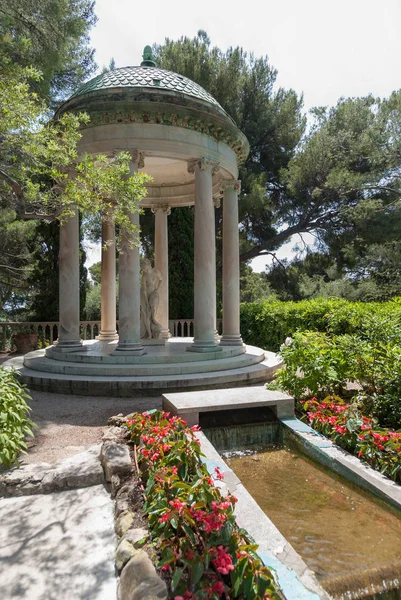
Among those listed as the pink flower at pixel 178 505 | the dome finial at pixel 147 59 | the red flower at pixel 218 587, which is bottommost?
the red flower at pixel 218 587

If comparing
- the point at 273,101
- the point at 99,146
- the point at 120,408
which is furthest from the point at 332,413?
the point at 273,101

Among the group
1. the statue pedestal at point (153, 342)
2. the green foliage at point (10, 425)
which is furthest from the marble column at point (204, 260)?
the green foliage at point (10, 425)

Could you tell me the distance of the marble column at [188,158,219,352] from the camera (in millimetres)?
12352

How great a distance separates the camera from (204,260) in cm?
1235

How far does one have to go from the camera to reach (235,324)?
1442 centimetres

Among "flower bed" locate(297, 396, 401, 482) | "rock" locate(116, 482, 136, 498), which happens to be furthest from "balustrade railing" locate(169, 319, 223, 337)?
"rock" locate(116, 482, 136, 498)

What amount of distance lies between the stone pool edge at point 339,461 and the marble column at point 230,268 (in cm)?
780

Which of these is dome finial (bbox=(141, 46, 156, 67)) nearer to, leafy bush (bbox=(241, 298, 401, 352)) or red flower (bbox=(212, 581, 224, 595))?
leafy bush (bbox=(241, 298, 401, 352))

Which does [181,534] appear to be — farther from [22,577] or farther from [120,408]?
[120,408]

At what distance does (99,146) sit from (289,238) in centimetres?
2294

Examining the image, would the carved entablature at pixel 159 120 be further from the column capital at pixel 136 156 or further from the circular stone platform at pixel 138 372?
the circular stone platform at pixel 138 372

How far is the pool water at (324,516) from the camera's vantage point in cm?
357

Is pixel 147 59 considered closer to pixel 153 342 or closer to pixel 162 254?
pixel 162 254

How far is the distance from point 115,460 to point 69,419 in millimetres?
3395
